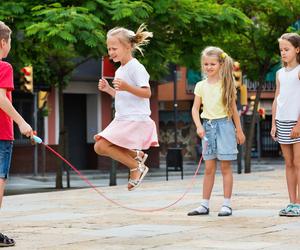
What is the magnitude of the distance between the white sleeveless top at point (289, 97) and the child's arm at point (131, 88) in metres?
2.19

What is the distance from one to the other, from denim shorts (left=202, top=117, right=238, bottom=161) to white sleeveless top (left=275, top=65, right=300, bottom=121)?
1.92ft

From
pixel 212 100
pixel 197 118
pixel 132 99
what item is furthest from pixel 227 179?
pixel 132 99

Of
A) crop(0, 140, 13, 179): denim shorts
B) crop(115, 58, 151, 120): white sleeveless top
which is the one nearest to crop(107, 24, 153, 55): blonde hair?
crop(115, 58, 151, 120): white sleeveless top

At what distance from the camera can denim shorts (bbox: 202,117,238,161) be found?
9961 mm

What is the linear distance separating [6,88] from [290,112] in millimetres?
3599

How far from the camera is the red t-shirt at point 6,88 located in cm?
765

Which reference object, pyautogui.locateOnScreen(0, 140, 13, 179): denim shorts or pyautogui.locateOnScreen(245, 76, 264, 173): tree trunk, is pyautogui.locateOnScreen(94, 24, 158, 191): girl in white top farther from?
pyautogui.locateOnScreen(245, 76, 264, 173): tree trunk

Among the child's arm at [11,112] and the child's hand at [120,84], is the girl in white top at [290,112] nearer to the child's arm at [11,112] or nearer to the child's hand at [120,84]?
the child's hand at [120,84]

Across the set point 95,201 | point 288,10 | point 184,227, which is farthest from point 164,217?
point 288,10

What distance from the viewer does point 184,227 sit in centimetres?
872

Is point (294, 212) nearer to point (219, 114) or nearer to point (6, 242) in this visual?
point (219, 114)

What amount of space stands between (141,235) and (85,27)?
33.0 feet

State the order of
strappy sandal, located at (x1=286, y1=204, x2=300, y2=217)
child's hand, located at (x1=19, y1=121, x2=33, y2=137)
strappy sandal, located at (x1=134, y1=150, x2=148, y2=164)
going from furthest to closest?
strappy sandal, located at (x1=286, y1=204, x2=300, y2=217)
strappy sandal, located at (x1=134, y1=150, x2=148, y2=164)
child's hand, located at (x1=19, y1=121, x2=33, y2=137)

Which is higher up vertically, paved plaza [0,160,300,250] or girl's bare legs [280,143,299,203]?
girl's bare legs [280,143,299,203]
